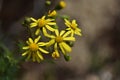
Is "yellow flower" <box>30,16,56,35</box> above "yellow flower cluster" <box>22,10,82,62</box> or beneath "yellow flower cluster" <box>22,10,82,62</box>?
above

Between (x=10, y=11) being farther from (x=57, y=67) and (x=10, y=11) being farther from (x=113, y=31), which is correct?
(x=113, y=31)

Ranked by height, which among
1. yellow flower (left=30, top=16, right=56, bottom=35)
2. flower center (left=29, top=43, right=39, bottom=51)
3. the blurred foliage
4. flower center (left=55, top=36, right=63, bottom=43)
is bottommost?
the blurred foliage

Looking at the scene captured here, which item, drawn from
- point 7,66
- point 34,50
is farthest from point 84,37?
point 34,50

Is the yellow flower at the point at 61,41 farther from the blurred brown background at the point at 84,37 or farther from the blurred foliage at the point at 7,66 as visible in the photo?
the blurred brown background at the point at 84,37

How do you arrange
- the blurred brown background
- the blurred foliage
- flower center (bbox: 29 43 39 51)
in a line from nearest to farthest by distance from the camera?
flower center (bbox: 29 43 39 51) < the blurred foliage < the blurred brown background

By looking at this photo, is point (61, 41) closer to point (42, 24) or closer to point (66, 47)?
point (66, 47)

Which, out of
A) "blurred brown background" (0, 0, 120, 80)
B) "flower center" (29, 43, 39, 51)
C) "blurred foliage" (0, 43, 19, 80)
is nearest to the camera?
"flower center" (29, 43, 39, 51)

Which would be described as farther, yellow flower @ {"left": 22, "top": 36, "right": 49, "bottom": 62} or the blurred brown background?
the blurred brown background

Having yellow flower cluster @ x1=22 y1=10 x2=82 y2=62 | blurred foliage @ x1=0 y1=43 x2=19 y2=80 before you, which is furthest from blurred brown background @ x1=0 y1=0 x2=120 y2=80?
yellow flower cluster @ x1=22 y1=10 x2=82 y2=62

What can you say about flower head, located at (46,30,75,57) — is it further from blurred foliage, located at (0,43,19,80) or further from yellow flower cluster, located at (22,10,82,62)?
blurred foliage, located at (0,43,19,80)

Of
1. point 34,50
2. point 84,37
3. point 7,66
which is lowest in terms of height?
point 7,66
